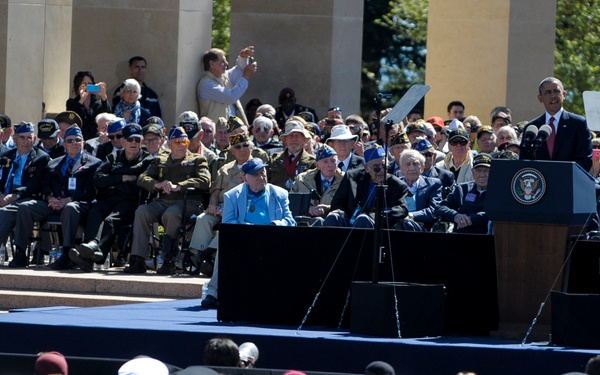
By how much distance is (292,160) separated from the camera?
50.9 feet

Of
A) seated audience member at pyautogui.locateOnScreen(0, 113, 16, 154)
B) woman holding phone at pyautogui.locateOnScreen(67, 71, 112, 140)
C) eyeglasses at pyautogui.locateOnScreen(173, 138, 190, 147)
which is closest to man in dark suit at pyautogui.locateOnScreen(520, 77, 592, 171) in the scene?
eyeglasses at pyautogui.locateOnScreen(173, 138, 190, 147)

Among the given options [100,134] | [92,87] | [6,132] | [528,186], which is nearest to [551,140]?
[528,186]

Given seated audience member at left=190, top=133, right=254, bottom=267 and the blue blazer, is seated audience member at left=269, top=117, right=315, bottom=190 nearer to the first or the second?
seated audience member at left=190, top=133, right=254, bottom=267

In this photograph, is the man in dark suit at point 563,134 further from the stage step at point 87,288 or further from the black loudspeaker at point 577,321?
the stage step at point 87,288

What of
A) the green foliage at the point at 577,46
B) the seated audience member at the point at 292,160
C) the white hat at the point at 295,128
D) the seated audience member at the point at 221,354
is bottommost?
the seated audience member at the point at 221,354

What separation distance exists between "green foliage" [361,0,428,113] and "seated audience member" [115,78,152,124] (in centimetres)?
2138

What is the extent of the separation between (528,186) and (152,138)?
6263 millimetres

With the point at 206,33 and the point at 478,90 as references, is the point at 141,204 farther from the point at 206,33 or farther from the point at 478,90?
the point at 478,90

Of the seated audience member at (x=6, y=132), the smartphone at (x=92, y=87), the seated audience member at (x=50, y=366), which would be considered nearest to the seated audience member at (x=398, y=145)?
the smartphone at (x=92, y=87)

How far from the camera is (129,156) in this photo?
15.9 meters

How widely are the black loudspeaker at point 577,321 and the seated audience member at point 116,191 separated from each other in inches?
251

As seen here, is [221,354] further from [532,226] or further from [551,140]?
[551,140]

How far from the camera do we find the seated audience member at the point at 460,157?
1563 centimetres

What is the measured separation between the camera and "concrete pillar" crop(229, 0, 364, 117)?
20.5 m
